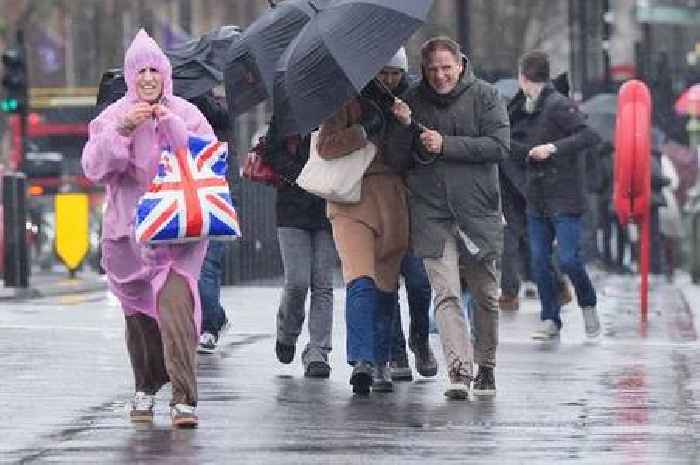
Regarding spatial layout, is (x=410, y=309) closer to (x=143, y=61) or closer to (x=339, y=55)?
(x=339, y=55)

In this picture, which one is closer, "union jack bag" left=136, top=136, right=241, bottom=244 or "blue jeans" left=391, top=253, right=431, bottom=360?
"union jack bag" left=136, top=136, right=241, bottom=244

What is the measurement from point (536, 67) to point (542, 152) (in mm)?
541

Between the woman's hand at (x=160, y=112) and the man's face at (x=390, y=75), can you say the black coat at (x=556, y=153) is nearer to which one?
the man's face at (x=390, y=75)

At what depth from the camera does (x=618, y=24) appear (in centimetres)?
9281

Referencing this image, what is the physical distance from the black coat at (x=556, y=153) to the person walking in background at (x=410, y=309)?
3.28m

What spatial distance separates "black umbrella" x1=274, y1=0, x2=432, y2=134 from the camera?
41.4ft

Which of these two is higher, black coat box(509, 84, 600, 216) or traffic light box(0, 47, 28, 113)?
traffic light box(0, 47, 28, 113)

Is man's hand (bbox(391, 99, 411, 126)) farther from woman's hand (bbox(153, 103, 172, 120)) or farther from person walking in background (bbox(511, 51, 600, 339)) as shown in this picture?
person walking in background (bbox(511, 51, 600, 339))

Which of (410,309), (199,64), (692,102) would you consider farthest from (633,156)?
(692,102)

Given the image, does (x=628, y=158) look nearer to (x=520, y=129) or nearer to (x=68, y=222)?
(x=520, y=129)

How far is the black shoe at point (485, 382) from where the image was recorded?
13.3m

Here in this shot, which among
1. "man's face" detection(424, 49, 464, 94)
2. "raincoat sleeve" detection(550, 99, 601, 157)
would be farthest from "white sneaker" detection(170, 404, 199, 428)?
"raincoat sleeve" detection(550, 99, 601, 157)

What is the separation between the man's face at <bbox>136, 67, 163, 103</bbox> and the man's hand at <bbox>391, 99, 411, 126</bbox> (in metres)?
1.40

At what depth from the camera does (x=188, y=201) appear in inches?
459
